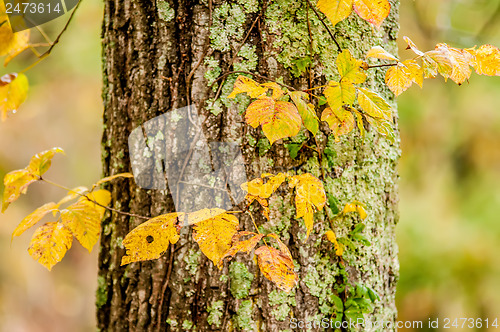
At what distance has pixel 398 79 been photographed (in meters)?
0.72

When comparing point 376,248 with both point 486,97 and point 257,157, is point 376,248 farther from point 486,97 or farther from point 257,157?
point 486,97

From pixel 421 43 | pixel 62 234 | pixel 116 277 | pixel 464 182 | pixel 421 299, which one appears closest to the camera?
pixel 62 234

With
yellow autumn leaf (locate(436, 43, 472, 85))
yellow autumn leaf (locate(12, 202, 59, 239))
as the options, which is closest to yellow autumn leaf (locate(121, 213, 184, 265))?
yellow autumn leaf (locate(12, 202, 59, 239))

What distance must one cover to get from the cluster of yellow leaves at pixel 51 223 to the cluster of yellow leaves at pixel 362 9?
0.57 m

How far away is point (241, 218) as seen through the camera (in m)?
0.81

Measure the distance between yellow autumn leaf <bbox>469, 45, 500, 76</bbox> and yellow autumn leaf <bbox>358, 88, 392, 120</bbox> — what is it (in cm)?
20

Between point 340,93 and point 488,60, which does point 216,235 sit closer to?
point 340,93

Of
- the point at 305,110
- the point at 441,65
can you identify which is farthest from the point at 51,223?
the point at 441,65

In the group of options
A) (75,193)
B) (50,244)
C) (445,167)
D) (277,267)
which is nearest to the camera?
(277,267)

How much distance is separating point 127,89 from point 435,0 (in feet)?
10.7

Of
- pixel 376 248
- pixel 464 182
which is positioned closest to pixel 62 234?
pixel 376 248

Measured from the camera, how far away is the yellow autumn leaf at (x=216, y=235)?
26.3 inches

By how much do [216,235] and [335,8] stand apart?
1.58 ft

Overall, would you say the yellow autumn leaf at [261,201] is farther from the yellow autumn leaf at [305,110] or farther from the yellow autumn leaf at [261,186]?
the yellow autumn leaf at [305,110]
